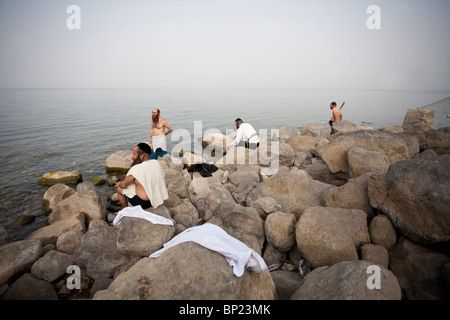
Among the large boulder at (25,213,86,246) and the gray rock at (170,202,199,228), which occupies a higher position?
the gray rock at (170,202,199,228)

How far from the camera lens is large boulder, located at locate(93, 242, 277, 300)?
2826mm

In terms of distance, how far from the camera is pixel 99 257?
15.4 feet

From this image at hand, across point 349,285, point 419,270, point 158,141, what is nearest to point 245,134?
point 158,141

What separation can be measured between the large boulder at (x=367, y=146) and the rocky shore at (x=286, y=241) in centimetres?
3

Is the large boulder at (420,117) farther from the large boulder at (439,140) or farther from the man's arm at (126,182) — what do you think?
the man's arm at (126,182)

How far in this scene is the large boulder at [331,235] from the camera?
4141 millimetres

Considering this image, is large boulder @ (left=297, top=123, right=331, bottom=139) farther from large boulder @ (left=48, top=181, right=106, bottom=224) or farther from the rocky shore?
large boulder @ (left=48, top=181, right=106, bottom=224)

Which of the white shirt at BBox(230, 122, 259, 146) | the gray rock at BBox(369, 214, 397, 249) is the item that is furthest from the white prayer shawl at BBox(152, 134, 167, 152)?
the gray rock at BBox(369, 214, 397, 249)

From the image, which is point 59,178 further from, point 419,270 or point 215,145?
point 419,270

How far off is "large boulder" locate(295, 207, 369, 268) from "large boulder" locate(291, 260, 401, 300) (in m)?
0.84

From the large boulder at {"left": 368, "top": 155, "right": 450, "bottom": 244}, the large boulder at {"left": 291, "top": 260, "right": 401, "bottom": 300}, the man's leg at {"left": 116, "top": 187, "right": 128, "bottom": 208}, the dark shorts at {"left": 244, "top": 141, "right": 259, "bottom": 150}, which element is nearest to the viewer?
the large boulder at {"left": 291, "top": 260, "right": 401, "bottom": 300}

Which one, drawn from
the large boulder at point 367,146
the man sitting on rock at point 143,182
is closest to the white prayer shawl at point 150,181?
the man sitting on rock at point 143,182

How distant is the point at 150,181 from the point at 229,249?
303cm
